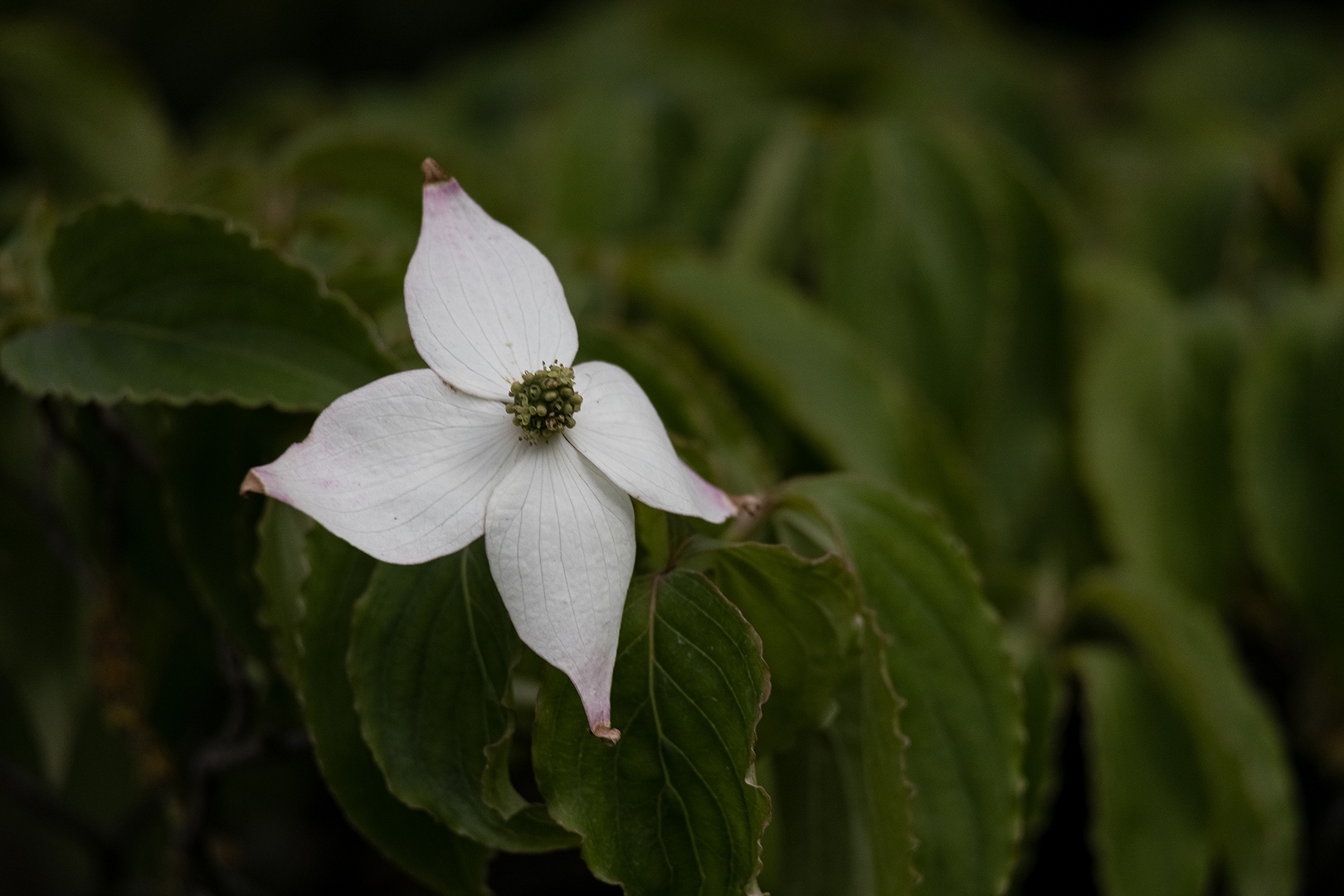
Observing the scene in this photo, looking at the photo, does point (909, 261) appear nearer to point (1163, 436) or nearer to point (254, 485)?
point (1163, 436)

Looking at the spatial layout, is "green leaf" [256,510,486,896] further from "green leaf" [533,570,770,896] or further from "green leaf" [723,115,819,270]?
"green leaf" [723,115,819,270]

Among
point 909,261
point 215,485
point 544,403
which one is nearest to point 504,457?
point 544,403

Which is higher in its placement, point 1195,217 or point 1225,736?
point 1195,217

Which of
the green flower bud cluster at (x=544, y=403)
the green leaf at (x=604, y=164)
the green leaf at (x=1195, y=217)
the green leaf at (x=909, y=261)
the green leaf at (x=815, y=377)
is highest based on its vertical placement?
the green leaf at (x=1195, y=217)

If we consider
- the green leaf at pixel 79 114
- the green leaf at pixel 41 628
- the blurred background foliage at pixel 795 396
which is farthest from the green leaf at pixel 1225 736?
the green leaf at pixel 79 114

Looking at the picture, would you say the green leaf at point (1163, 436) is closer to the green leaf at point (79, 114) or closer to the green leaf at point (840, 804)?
the green leaf at point (840, 804)

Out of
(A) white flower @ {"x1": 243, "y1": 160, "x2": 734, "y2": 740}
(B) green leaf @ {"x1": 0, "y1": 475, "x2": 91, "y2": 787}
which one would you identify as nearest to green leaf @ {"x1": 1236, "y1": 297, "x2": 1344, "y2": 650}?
(A) white flower @ {"x1": 243, "y1": 160, "x2": 734, "y2": 740}

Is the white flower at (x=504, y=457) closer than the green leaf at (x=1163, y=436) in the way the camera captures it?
Yes
